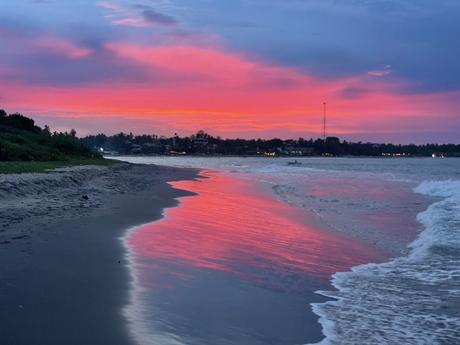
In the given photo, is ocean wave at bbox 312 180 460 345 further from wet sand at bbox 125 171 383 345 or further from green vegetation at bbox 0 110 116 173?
green vegetation at bbox 0 110 116 173

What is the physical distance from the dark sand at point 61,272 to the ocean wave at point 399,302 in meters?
2.48

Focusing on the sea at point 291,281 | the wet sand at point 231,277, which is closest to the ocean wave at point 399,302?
the sea at point 291,281

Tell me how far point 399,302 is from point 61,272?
464 cm

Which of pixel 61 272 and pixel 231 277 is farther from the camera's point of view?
pixel 231 277

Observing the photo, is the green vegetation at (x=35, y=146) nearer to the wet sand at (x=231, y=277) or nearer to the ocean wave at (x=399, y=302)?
the wet sand at (x=231, y=277)

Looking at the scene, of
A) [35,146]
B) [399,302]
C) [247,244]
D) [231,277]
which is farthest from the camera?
[35,146]

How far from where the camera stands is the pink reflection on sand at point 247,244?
31.9ft

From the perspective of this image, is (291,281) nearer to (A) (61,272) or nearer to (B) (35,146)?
(A) (61,272)

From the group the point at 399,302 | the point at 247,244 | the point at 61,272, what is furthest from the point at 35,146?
the point at 399,302

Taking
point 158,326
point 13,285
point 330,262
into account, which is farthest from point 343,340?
point 330,262

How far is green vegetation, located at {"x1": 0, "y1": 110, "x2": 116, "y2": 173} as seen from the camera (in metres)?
39.4

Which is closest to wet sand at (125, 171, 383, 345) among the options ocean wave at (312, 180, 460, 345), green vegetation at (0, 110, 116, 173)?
A: ocean wave at (312, 180, 460, 345)

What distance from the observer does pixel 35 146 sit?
50.7 meters

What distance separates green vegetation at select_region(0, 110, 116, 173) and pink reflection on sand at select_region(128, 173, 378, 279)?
24637 mm
